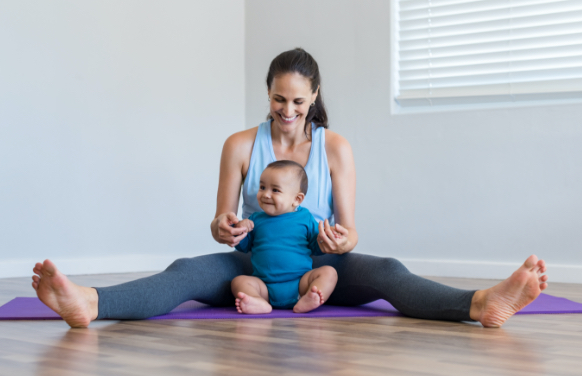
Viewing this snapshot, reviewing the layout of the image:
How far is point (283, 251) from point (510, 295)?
26.4 inches

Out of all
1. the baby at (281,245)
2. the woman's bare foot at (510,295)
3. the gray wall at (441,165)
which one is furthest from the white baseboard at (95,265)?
the woman's bare foot at (510,295)

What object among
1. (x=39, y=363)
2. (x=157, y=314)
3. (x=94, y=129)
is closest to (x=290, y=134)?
(x=157, y=314)

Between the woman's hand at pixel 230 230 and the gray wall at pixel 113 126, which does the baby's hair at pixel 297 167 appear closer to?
the woman's hand at pixel 230 230

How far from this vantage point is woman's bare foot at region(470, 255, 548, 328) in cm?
156

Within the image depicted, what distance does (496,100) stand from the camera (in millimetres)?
3375

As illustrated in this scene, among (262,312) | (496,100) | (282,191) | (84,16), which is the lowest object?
(262,312)

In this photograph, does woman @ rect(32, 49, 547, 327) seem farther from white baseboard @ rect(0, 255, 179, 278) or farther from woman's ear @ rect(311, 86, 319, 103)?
white baseboard @ rect(0, 255, 179, 278)

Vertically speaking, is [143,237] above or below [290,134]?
below

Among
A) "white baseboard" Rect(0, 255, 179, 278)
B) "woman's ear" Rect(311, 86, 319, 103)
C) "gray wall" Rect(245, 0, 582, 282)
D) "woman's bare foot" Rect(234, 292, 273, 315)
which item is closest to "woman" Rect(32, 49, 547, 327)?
"woman's ear" Rect(311, 86, 319, 103)

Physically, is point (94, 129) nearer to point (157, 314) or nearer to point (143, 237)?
point (143, 237)

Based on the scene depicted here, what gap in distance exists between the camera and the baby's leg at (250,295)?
6.23ft

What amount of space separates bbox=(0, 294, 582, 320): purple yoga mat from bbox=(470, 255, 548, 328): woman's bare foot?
31cm

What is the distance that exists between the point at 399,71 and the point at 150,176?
1.49 metres

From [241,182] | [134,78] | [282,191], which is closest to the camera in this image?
[282,191]
